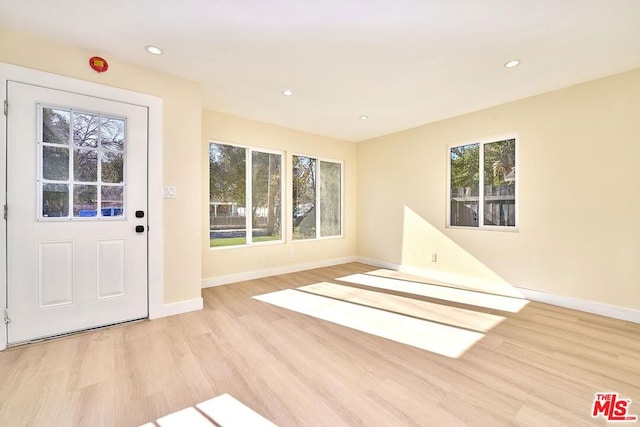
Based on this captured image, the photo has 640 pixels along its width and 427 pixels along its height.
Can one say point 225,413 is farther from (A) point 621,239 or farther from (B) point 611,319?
(A) point 621,239

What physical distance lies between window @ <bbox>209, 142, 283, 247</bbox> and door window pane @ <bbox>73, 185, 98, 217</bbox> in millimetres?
1642

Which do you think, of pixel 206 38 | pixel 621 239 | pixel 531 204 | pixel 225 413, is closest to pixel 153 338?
pixel 225 413

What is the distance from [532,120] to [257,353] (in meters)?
4.24

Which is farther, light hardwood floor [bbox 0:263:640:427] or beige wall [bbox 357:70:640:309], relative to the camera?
beige wall [bbox 357:70:640:309]

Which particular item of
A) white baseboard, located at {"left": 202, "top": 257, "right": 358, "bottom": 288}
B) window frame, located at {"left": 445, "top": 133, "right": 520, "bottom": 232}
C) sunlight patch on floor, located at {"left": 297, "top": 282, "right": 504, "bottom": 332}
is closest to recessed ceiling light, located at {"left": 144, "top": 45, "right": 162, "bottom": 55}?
white baseboard, located at {"left": 202, "top": 257, "right": 358, "bottom": 288}

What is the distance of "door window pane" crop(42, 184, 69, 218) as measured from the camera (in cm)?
240

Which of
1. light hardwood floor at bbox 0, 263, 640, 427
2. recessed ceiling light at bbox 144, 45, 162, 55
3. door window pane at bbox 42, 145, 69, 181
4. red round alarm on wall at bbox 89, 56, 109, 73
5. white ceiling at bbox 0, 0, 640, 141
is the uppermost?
recessed ceiling light at bbox 144, 45, 162, 55

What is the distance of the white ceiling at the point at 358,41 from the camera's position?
6.61ft

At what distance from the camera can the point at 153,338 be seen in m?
2.45

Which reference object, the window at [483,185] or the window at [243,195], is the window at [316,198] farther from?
the window at [483,185]

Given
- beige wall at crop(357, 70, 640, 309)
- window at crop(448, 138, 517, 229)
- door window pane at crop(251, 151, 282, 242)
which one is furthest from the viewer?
door window pane at crop(251, 151, 282, 242)

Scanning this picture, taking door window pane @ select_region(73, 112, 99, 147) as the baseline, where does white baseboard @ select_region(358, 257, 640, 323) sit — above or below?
below

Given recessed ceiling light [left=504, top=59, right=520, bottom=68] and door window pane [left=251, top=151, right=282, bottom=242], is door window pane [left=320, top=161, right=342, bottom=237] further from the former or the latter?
recessed ceiling light [left=504, top=59, right=520, bottom=68]

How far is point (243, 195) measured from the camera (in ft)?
14.8
